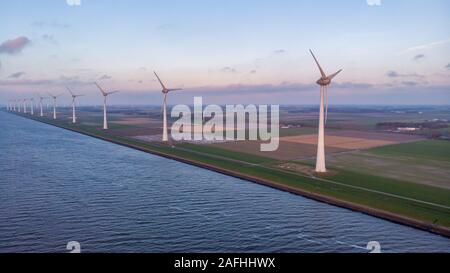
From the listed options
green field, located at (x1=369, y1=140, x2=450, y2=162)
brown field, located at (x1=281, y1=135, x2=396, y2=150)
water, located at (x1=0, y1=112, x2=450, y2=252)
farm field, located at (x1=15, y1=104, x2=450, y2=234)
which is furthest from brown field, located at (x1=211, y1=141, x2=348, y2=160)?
water, located at (x1=0, y1=112, x2=450, y2=252)

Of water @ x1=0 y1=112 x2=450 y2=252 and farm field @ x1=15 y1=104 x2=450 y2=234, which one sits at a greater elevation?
farm field @ x1=15 y1=104 x2=450 y2=234

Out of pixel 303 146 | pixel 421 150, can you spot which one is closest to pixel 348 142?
pixel 303 146

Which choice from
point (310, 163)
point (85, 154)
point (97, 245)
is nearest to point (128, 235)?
point (97, 245)

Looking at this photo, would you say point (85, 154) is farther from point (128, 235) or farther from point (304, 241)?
point (304, 241)

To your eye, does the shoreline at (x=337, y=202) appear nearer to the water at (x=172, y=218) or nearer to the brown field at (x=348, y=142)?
the water at (x=172, y=218)

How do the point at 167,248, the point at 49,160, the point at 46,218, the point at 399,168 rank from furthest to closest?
1. the point at 49,160
2. the point at 399,168
3. the point at 46,218
4. the point at 167,248

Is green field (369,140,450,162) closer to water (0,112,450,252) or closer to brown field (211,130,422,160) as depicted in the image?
brown field (211,130,422,160)

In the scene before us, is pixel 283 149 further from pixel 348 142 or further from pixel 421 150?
pixel 421 150

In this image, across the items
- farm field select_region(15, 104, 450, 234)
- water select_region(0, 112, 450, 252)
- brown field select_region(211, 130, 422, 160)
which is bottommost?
water select_region(0, 112, 450, 252)

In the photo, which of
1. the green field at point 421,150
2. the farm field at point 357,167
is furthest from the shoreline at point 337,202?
the green field at point 421,150
